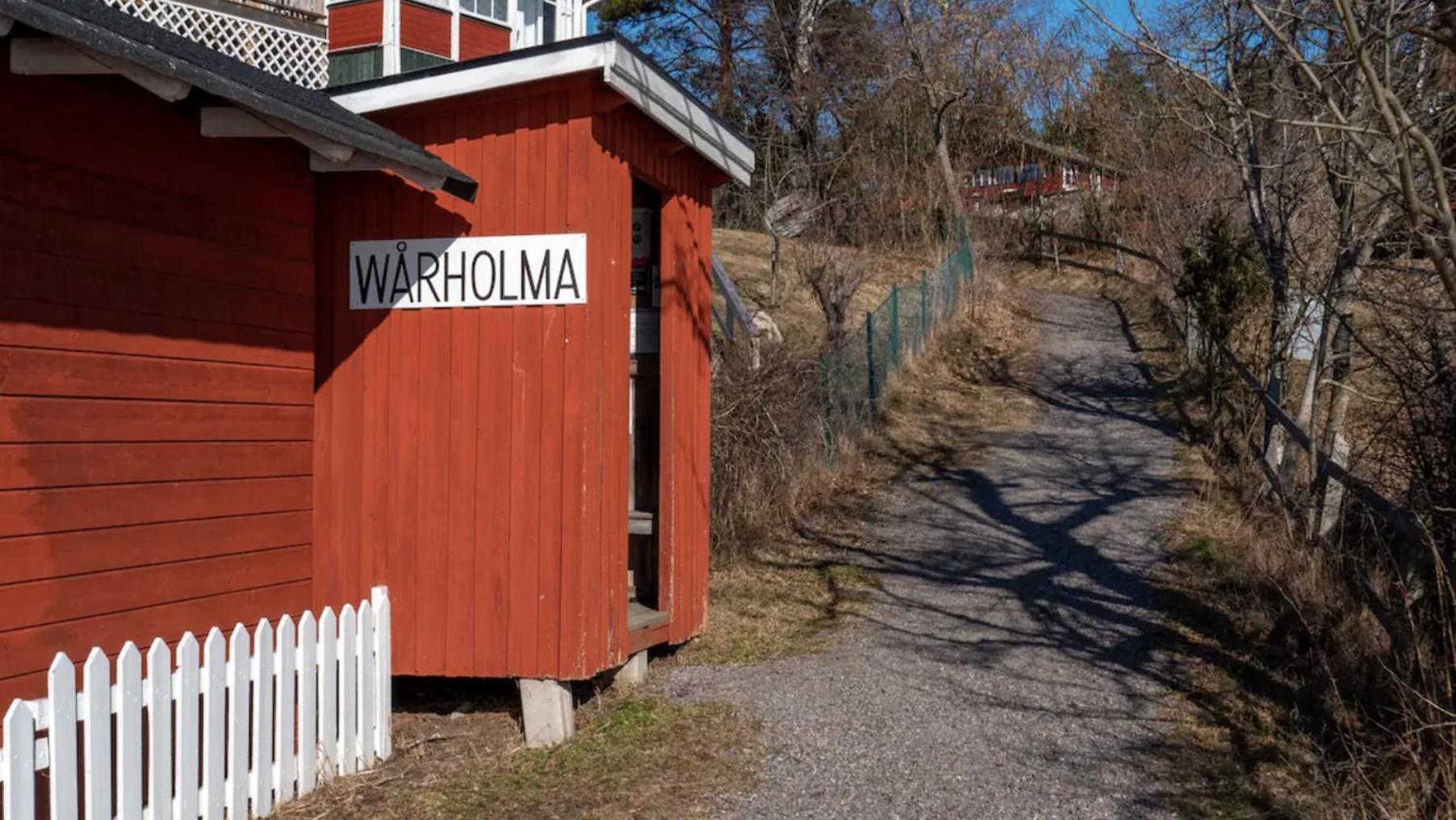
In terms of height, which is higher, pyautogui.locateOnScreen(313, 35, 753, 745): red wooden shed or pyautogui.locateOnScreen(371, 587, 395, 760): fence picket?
pyautogui.locateOnScreen(313, 35, 753, 745): red wooden shed

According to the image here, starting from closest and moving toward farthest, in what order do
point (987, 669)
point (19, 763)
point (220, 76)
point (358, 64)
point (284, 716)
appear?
1. point (19, 763)
2. point (220, 76)
3. point (284, 716)
4. point (987, 669)
5. point (358, 64)

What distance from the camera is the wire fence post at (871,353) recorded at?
49.9 ft

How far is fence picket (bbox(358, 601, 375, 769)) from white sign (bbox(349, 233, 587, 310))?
159cm

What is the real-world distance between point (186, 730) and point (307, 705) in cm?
81

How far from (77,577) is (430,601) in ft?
6.11

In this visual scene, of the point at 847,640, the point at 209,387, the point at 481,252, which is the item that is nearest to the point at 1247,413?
the point at 847,640

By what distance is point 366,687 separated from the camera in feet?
20.4

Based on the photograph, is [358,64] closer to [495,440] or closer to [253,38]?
[253,38]

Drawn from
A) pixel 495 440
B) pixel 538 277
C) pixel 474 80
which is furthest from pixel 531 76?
pixel 495 440

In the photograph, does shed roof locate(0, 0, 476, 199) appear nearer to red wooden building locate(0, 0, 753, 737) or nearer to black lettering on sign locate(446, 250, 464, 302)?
red wooden building locate(0, 0, 753, 737)

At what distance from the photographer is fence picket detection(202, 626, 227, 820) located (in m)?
5.11

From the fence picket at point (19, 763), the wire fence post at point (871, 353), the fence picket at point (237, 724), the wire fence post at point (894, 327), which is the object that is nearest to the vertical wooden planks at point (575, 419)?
the fence picket at point (237, 724)

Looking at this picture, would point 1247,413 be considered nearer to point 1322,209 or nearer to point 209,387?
point 1322,209

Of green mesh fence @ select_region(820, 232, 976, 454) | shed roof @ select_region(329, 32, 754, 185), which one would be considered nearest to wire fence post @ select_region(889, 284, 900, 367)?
green mesh fence @ select_region(820, 232, 976, 454)
